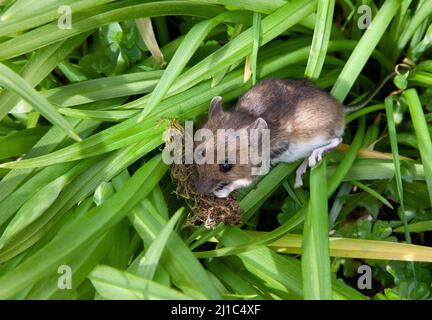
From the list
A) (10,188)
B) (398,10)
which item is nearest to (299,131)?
(398,10)

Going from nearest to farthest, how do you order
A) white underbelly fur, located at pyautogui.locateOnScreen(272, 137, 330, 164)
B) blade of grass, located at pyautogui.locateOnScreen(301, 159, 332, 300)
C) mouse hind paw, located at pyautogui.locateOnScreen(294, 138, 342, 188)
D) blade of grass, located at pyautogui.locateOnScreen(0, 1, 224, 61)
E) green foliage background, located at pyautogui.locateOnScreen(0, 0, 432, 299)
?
1. blade of grass, located at pyautogui.locateOnScreen(301, 159, 332, 300)
2. green foliage background, located at pyautogui.locateOnScreen(0, 0, 432, 299)
3. blade of grass, located at pyautogui.locateOnScreen(0, 1, 224, 61)
4. mouse hind paw, located at pyautogui.locateOnScreen(294, 138, 342, 188)
5. white underbelly fur, located at pyautogui.locateOnScreen(272, 137, 330, 164)

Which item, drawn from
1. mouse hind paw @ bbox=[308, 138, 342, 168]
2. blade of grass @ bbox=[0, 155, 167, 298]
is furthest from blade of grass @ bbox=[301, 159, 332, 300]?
blade of grass @ bbox=[0, 155, 167, 298]

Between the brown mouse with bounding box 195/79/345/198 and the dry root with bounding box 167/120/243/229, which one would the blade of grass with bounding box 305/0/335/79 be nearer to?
the brown mouse with bounding box 195/79/345/198

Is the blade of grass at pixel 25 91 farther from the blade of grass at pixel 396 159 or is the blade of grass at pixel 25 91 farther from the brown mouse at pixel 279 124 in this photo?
the blade of grass at pixel 396 159

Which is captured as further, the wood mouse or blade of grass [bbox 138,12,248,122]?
the wood mouse

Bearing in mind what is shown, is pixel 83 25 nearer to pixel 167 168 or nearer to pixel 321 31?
pixel 167 168

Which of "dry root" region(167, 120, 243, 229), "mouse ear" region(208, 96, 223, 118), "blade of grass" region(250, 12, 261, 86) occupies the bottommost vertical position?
"dry root" region(167, 120, 243, 229)

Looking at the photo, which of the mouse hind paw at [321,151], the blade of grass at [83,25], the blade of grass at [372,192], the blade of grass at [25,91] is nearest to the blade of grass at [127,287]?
the blade of grass at [25,91]
